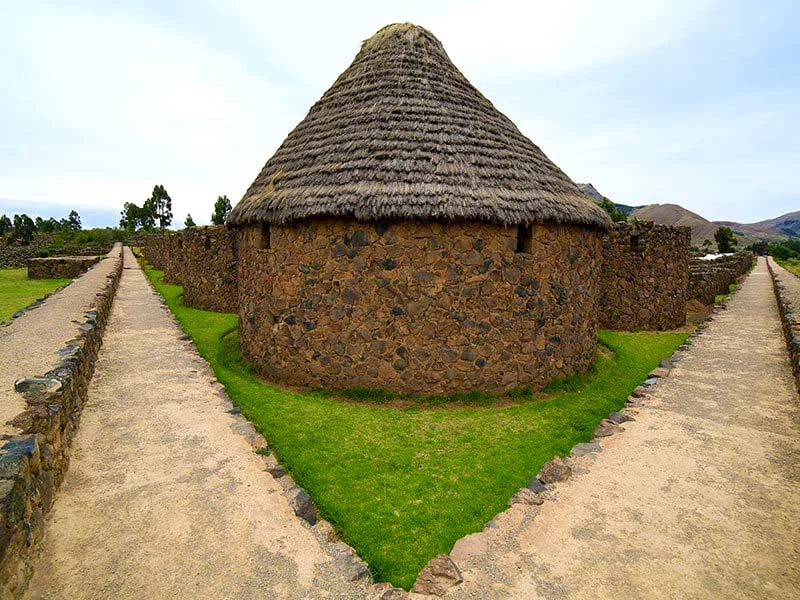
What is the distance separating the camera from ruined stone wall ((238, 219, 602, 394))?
22.6 ft

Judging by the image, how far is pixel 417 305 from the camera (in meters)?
6.93

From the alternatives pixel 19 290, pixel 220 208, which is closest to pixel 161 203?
pixel 220 208

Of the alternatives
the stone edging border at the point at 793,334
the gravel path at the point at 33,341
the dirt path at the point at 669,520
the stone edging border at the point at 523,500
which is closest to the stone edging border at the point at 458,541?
the stone edging border at the point at 523,500

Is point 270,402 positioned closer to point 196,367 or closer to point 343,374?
point 343,374

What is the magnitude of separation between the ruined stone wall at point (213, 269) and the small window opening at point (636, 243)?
10715 mm

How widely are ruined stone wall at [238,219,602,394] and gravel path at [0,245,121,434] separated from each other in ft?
10.3

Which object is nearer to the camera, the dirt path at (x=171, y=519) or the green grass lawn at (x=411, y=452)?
the dirt path at (x=171, y=519)

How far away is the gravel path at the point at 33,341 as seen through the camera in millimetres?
4821

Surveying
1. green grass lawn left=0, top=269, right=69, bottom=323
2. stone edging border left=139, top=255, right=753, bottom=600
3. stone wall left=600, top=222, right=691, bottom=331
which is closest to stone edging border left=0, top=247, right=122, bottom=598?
stone edging border left=139, top=255, right=753, bottom=600

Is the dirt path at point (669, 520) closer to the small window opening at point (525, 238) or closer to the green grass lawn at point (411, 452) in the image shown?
the green grass lawn at point (411, 452)

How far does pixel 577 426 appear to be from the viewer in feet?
20.6

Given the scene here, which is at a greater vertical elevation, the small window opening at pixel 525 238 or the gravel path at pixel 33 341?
the small window opening at pixel 525 238

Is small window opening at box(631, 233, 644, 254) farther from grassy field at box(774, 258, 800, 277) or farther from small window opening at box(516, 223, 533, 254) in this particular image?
grassy field at box(774, 258, 800, 277)

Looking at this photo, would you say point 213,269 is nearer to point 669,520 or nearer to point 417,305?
point 417,305
